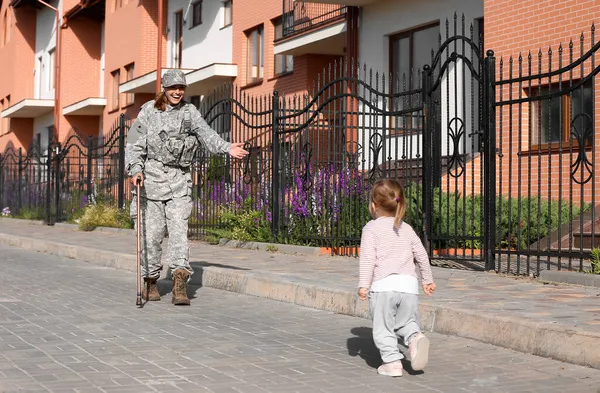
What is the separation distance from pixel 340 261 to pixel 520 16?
232 inches

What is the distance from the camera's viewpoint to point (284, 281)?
33.1 feet

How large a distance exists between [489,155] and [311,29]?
1465 cm

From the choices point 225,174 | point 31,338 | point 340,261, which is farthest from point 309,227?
point 31,338

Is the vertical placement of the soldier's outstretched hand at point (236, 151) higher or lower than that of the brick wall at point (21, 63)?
lower

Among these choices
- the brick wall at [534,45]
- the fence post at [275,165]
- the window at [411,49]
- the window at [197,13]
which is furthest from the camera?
the window at [197,13]

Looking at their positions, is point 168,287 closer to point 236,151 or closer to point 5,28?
point 236,151

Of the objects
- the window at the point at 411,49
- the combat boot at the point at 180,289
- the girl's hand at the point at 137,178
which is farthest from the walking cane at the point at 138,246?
the window at the point at 411,49

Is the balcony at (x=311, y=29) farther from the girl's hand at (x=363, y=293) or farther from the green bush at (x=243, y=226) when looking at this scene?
Answer: the girl's hand at (x=363, y=293)

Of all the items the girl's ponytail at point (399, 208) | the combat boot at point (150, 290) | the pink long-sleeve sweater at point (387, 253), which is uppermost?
the girl's ponytail at point (399, 208)

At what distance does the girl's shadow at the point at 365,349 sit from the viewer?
261 inches

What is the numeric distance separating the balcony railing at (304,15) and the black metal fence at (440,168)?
22.5 ft

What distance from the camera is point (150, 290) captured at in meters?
10.0

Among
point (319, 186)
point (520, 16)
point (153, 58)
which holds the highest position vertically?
point (153, 58)

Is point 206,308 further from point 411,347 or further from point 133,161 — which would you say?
point 411,347
